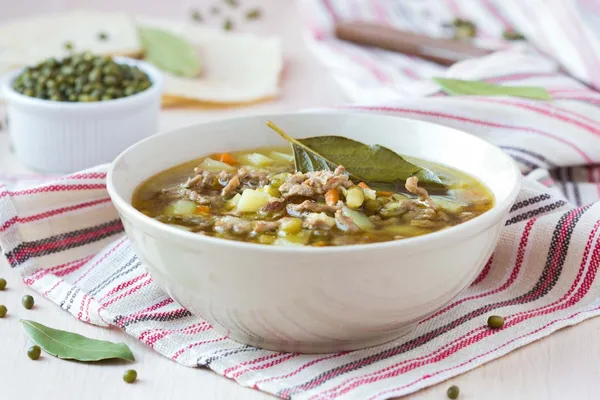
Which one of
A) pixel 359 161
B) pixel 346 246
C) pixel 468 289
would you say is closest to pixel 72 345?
pixel 346 246

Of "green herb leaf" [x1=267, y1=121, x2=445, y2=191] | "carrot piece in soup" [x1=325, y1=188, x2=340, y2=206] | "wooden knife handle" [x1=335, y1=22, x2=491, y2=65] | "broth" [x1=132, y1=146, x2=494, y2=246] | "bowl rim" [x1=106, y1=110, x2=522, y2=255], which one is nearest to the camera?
"bowl rim" [x1=106, y1=110, x2=522, y2=255]

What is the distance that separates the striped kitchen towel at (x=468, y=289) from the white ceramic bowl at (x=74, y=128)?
32.0 inches

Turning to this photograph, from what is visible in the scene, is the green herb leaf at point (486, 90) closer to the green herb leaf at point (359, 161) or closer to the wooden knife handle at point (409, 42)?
the wooden knife handle at point (409, 42)

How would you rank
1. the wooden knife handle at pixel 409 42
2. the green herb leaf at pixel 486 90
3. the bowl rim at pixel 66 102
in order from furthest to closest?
the wooden knife handle at pixel 409 42, the bowl rim at pixel 66 102, the green herb leaf at pixel 486 90

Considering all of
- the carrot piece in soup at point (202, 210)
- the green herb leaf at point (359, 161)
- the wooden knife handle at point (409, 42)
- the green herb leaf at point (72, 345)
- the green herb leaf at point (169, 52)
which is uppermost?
the green herb leaf at point (359, 161)

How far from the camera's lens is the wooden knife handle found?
453 cm

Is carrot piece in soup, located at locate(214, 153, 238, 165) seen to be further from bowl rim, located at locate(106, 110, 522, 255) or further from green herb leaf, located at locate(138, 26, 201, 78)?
green herb leaf, located at locate(138, 26, 201, 78)

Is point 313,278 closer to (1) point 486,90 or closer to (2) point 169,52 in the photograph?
(1) point 486,90

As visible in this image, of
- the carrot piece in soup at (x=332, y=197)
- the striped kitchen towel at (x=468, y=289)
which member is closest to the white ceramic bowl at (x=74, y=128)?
the striped kitchen towel at (x=468, y=289)

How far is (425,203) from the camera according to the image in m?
2.38

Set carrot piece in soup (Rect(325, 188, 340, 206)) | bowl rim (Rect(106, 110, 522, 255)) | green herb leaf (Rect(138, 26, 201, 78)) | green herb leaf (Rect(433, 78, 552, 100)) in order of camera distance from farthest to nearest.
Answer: green herb leaf (Rect(138, 26, 201, 78)) → green herb leaf (Rect(433, 78, 552, 100)) → carrot piece in soup (Rect(325, 188, 340, 206)) → bowl rim (Rect(106, 110, 522, 255))

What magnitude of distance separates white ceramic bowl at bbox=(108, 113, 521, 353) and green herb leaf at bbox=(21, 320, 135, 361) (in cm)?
21

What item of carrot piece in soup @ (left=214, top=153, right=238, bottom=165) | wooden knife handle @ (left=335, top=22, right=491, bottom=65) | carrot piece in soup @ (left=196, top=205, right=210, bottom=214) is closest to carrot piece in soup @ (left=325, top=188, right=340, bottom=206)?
carrot piece in soup @ (left=196, top=205, right=210, bottom=214)

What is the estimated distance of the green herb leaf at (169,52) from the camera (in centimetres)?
474
